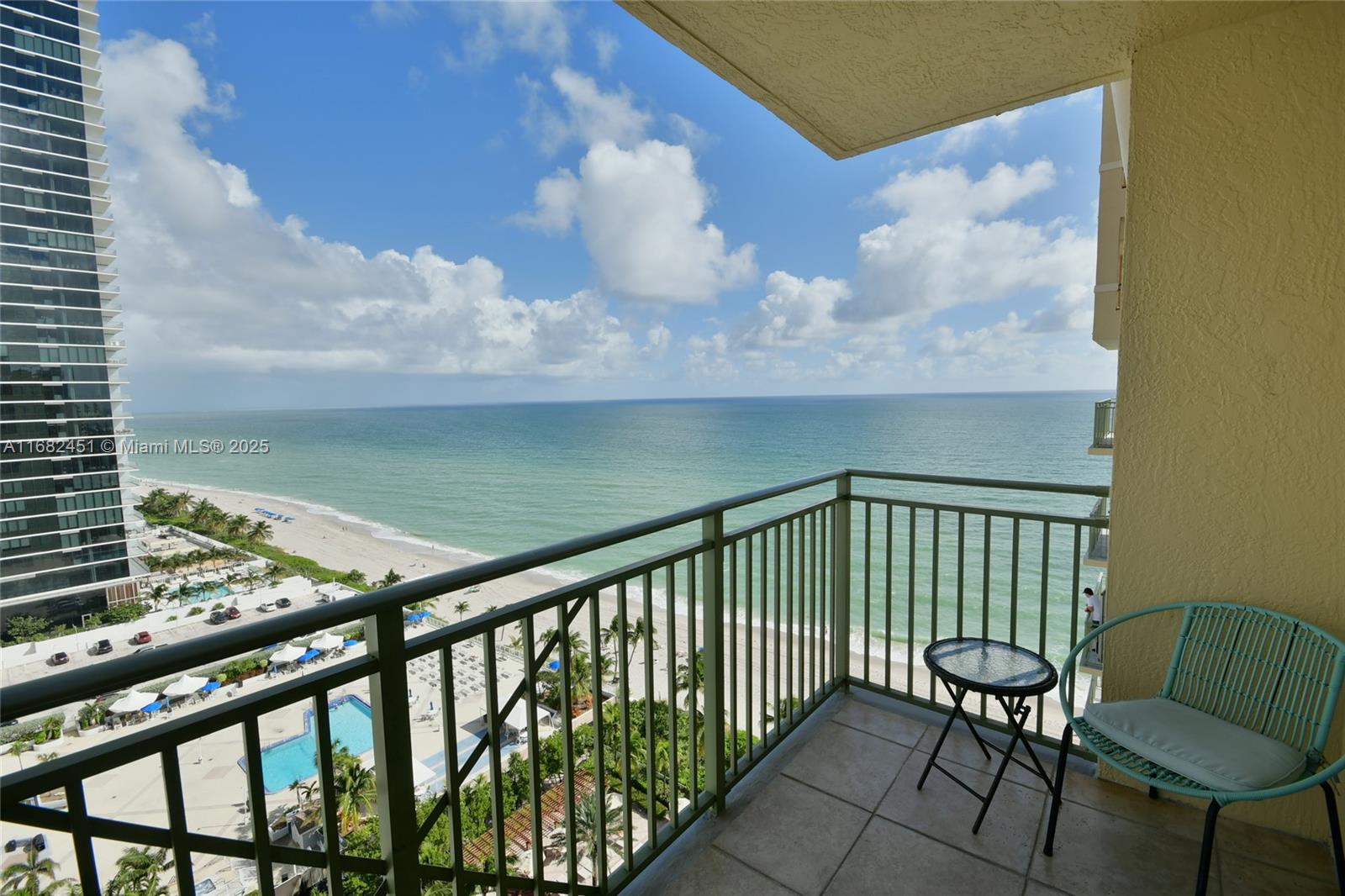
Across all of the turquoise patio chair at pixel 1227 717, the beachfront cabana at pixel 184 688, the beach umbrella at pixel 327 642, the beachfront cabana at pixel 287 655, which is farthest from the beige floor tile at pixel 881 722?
the beach umbrella at pixel 327 642

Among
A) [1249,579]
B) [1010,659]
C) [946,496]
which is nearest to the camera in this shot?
[1249,579]

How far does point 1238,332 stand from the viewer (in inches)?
70.2

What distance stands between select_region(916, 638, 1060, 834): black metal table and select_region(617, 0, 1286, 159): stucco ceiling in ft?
6.62

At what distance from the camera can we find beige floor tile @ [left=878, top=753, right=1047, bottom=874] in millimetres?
1794

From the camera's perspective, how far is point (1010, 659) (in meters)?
2.04

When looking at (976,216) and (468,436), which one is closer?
(976,216)

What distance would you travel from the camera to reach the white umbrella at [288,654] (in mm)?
14438

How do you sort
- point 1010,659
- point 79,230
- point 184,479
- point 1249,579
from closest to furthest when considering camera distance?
1. point 1249,579
2. point 1010,659
3. point 79,230
4. point 184,479

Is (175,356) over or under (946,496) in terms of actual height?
over

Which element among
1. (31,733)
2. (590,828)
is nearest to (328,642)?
(31,733)

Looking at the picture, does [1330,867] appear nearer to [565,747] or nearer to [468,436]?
[565,747]

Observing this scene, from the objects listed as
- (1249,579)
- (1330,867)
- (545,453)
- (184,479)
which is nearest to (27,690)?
(1249,579)

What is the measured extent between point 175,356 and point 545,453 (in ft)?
83.9

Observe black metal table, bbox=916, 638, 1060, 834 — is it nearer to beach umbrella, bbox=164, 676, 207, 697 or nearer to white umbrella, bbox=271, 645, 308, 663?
beach umbrella, bbox=164, 676, 207, 697
